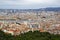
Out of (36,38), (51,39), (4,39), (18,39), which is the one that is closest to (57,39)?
(51,39)

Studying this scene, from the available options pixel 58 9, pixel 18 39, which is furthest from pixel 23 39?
pixel 58 9

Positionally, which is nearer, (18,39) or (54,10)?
(18,39)

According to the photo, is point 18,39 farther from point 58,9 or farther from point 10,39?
point 58,9

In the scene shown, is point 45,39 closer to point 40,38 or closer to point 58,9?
point 40,38

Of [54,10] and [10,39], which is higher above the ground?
[10,39]

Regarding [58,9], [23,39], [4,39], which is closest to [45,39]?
[23,39]

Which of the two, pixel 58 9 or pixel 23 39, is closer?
pixel 23 39

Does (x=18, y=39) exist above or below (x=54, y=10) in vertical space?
above

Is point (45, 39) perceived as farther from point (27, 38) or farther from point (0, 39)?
point (0, 39)
